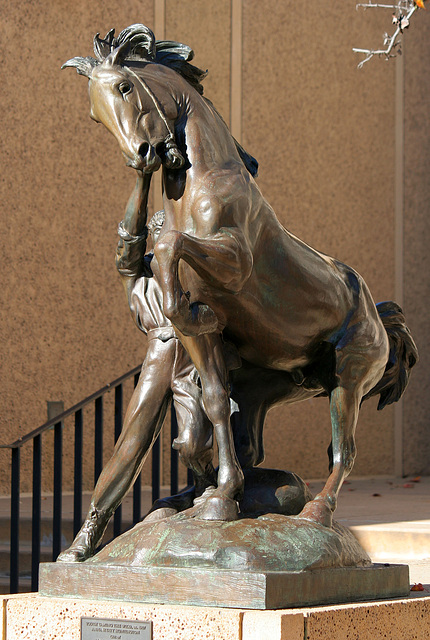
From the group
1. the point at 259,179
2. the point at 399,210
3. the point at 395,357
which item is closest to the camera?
the point at 395,357

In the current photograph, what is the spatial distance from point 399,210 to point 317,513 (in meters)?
8.63

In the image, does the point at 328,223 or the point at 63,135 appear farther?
the point at 328,223

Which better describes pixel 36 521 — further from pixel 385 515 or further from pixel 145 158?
pixel 145 158

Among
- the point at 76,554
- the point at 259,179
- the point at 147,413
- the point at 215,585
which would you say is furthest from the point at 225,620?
the point at 259,179

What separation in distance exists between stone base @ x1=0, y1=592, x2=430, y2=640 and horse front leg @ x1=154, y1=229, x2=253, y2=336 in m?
0.64

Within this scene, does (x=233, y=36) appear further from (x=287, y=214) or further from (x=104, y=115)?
(x=104, y=115)

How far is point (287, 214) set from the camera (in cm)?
980

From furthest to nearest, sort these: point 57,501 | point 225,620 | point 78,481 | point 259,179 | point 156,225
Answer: point 259,179 < point 78,481 < point 57,501 < point 156,225 < point 225,620

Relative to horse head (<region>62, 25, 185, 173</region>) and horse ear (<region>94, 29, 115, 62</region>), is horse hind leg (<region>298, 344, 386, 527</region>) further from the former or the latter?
horse ear (<region>94, 29, 115, 62</region>)

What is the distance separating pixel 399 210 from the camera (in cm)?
1085

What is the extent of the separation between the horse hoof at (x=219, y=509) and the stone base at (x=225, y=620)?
23 centimetres

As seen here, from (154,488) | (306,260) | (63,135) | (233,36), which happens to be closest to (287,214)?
(233,36)

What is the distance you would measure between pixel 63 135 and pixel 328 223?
10.1 feet

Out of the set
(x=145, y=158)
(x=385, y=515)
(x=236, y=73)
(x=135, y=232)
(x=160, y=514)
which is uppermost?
(x=236, y=73)
